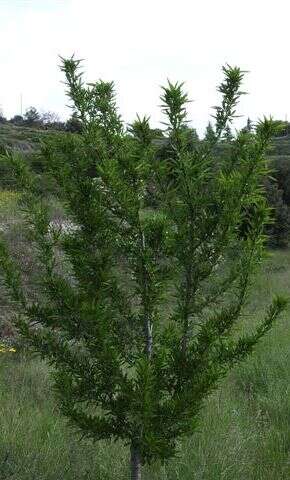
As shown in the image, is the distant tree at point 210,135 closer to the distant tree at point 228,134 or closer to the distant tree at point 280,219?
the distant tree at point 228,134

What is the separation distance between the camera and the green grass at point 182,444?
394cm

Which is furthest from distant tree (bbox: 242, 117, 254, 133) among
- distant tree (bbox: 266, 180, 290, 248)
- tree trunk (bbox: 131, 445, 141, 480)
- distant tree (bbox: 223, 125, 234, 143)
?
distant tree (bbox: 266, 180, 290, 248)

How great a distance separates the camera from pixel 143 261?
8.77ft

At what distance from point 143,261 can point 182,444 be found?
224cm

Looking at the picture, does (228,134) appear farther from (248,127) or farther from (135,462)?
(135,462)

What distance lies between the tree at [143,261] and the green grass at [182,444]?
1.24ft

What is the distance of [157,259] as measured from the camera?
2.77 m

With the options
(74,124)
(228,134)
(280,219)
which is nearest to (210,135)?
(228,134)

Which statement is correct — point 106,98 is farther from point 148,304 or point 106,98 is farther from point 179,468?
point 179,468

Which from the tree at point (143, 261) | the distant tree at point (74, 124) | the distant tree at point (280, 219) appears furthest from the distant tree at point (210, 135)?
the distant tree at point (280, 219)

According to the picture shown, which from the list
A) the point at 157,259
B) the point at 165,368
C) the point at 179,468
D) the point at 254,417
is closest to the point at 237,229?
the point at 157,259

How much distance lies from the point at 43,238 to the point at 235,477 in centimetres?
223

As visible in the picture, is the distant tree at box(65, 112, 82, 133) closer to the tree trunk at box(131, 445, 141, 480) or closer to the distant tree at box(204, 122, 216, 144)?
the distant tree at box(204, 122, 216, 144)

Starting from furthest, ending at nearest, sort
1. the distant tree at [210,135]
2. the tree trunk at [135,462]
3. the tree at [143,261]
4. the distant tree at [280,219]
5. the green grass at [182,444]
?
the distant tree at [280,219] → the green grass at [182,444] → the tree trunk at [135,462] → the distant tree at [210,135] → the tree at [143,261]
